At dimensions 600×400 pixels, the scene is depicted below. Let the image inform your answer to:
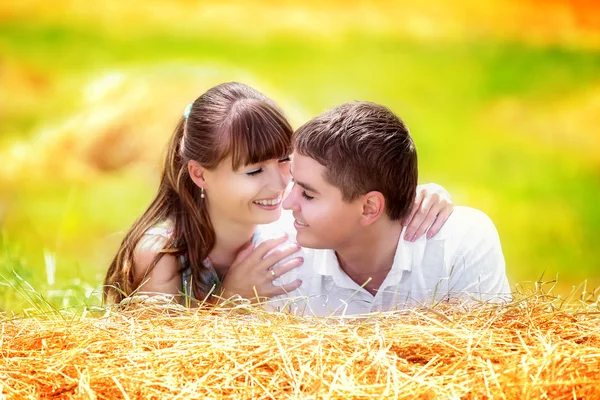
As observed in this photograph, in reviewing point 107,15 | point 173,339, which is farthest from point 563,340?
point 107,15

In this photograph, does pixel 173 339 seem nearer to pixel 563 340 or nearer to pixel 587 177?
pixel 563 340

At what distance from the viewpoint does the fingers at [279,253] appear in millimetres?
2447

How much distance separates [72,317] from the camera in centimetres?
202

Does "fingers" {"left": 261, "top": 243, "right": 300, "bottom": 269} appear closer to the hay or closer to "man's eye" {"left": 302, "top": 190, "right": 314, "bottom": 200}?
"man's eye" {"left": 302, "top": 190, "right": 314, "bottom": 200}

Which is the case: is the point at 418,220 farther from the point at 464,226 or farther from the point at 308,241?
the point at 308,241

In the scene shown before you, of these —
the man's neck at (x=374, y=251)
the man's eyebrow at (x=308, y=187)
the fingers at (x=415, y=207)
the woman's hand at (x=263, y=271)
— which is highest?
the man's eyebrow at (x=308, y=187)

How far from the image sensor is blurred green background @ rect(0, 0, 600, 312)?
4379 mm

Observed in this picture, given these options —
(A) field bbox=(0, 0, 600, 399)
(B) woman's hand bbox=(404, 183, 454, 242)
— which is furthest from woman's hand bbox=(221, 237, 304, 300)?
(A) field bbox=(0, 0, 600, 399)

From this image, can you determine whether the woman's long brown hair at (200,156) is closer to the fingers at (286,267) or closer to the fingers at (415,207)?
the fingers at (286,267)

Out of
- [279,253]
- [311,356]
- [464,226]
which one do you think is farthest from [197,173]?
[311,356]

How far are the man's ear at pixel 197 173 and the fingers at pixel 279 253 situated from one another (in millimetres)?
309

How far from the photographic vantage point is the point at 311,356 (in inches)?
66.9

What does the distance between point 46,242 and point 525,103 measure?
2538 millimetres

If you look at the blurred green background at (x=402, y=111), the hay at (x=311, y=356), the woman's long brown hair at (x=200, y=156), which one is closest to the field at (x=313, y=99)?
the blurred green background at (x=402, y=111)
